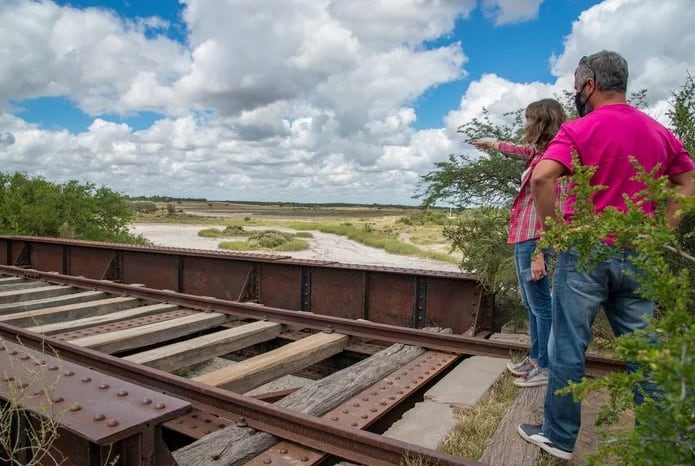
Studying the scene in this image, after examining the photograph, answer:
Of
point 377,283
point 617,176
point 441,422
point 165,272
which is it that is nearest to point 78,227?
point 165,272

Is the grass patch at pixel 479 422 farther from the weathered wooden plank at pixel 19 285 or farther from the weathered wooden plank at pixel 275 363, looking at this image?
the weathered wooden plank at pixel 19 285

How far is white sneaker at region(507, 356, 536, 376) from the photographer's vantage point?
4062 millimetres

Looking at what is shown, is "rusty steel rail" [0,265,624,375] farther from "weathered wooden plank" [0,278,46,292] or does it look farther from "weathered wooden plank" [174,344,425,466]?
"weathered wooden plank" [0,278,46,292]

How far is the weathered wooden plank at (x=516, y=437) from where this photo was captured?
2.74 m

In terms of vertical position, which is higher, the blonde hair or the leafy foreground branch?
the blonde hair

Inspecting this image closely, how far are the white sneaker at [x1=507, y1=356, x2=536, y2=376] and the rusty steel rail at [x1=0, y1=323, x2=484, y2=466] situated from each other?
5.32ft

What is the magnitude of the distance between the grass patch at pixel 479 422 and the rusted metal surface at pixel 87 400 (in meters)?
1.47

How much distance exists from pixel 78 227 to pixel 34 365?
14683 mm

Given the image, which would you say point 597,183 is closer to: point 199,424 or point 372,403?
point 372,403

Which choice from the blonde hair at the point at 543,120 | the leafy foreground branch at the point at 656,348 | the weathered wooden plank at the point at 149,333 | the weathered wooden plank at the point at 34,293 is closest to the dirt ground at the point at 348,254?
the weathered wooden plank at the point at 34,293

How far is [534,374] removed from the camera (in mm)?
3811

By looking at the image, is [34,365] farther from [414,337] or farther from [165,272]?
[165,272]

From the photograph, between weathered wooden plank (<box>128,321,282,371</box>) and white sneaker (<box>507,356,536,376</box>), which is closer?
white sneaker (<box>507,356,536,376</box>)

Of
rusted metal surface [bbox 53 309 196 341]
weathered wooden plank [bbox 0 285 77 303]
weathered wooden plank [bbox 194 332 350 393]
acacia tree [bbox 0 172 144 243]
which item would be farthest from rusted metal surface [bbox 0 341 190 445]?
acacia tree [bbox 0 172 144 243]
